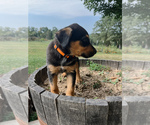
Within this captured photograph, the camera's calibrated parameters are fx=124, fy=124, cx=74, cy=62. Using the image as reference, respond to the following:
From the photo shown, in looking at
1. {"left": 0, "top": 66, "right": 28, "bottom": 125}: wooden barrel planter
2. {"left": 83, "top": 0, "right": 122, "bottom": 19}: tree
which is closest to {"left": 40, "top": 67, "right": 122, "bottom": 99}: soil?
{"left": 0, "top": 66, "right": 28, "bottom": 125}: wooden barrel planter

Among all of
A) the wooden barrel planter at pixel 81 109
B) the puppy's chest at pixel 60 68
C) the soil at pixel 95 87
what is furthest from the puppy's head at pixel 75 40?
the soil at pixel 95 87

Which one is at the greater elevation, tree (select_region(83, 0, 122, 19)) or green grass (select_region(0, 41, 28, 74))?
tree (select_region(83, 0, 122, 19))

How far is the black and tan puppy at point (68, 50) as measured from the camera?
0.84 meters

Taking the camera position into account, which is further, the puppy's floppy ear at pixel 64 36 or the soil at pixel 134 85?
the puppy's floppy ear at pixel 64 36

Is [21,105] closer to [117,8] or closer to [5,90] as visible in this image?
[5,90]

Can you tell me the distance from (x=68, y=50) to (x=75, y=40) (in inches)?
3.5

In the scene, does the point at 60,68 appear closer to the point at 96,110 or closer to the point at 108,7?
the point at 96,110

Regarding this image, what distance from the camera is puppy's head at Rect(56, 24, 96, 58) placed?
0.83 m

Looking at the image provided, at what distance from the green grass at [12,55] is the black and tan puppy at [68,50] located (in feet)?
0.76

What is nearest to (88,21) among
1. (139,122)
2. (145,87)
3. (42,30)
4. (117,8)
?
(42,30)

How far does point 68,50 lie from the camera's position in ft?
2.94

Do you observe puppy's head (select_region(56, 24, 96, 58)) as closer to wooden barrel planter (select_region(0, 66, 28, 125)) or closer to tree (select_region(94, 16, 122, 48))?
wooden barrel planter (select_region(0, 66, 28, 125))

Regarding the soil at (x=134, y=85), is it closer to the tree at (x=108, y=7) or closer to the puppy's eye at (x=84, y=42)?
the puppy's eye at (x=84, y=42)

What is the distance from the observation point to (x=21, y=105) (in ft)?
2.99
